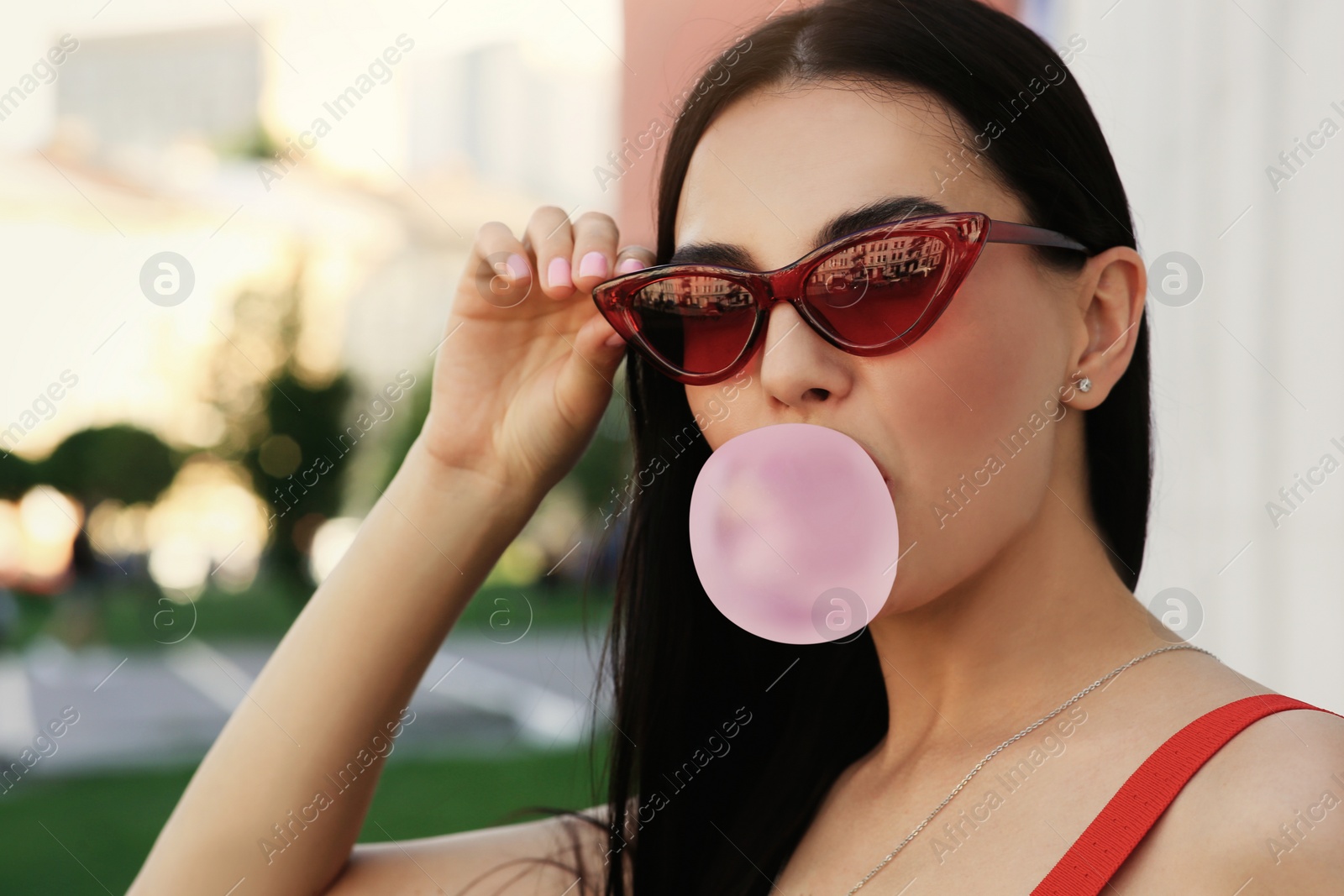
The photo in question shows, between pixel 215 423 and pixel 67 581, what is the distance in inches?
228

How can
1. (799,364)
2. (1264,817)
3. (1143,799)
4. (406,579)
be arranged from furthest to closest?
(406,579), (799,364), (1143,799), (1264,817)

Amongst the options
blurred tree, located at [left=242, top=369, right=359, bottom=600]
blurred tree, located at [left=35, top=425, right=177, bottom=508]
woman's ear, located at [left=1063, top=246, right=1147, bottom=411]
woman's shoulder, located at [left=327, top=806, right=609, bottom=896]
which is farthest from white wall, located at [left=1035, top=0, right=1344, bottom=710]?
blurred tree, located at [left=35, top=425, right=177, bottom=508]

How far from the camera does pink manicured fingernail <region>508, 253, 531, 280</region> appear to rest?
198 cm

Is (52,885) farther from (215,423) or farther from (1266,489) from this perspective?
(215,423)

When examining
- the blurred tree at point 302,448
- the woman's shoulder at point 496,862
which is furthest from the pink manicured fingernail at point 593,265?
the blurred tree at point 302,448

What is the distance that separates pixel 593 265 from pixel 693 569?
2.07 feet

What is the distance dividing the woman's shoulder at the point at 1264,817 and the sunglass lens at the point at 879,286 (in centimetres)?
68

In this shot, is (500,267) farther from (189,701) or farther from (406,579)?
(189,701)

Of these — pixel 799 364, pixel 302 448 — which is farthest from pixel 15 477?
pixel 799 364

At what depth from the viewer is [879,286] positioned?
1.53 m

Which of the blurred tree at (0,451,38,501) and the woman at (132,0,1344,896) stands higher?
the woman at (132,0,1344,896)

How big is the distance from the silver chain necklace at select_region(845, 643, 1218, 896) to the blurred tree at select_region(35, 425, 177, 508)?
116 ft

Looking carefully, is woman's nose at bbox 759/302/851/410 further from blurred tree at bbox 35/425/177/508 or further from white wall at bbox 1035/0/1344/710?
blurred tree at bbox 35/425/177/508

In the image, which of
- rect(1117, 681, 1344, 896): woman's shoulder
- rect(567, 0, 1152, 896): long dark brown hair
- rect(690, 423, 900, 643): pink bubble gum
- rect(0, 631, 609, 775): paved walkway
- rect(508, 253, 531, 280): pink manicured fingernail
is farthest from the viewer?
rect(0, 631, 609, 775): paved walkway
